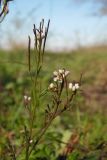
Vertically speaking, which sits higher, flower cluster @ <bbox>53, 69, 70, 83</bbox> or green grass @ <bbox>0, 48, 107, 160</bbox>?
flower cluster @ <bbox>53, 69, 70, 83</bbox>

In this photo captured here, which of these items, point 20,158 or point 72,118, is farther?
point 72,118

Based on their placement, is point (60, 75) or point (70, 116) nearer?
point (60, 75)

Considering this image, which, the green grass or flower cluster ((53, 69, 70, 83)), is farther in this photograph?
the green grass

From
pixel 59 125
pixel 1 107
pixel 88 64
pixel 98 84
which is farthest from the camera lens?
pixel 88 64

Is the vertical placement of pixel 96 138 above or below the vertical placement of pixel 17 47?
below

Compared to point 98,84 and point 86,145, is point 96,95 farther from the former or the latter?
point 86,145

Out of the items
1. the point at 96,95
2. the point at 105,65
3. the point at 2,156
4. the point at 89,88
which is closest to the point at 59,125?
the point at 2,156

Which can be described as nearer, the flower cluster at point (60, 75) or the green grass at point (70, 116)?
the flower cluster at point (60, 75)

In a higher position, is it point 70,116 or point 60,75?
point 60,75

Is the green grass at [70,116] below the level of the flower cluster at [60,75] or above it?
below

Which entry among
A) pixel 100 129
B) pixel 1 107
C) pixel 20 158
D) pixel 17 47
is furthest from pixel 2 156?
pixel 17 47

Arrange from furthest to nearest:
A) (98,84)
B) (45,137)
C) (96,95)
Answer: (98,84), (96,95), (45,137)
